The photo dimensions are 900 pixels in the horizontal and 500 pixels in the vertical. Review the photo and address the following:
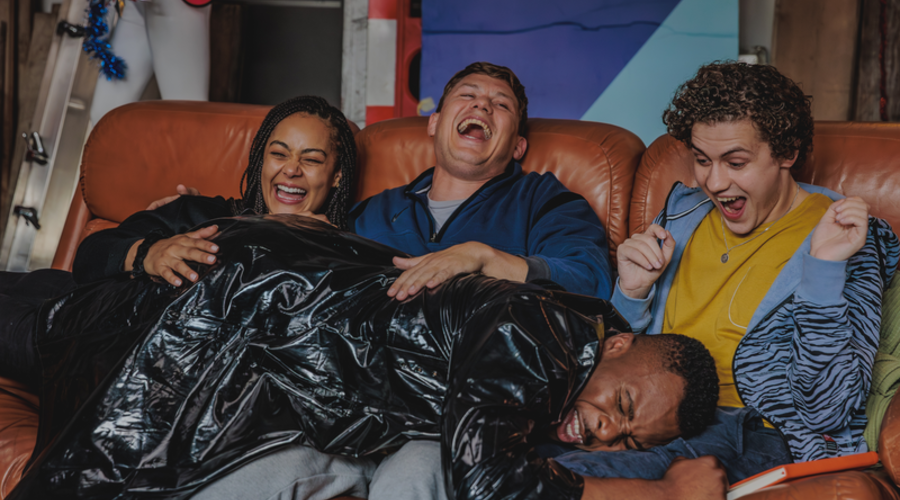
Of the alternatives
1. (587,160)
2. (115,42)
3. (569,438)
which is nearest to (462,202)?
(587,160)

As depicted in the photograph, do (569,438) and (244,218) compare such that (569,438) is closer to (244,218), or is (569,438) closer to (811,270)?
(811,270)

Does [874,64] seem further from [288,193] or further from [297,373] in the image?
[297,373]

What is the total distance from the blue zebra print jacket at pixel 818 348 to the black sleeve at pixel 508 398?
48 centimetres

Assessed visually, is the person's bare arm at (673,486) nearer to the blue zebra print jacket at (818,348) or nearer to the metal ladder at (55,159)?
the blue zebra print jacket at (818,348)

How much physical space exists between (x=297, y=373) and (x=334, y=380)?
0.07 meters

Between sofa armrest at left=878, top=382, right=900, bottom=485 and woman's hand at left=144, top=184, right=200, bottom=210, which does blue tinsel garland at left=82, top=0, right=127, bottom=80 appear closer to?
woman's hand at left=144, top=184, right=200, bottom=210

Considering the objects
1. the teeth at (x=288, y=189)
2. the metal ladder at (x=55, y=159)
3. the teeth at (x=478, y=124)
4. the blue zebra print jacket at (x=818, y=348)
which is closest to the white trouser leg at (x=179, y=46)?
the metal ladder at (x=55, y=159)

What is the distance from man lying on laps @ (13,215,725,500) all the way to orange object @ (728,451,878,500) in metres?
0.05

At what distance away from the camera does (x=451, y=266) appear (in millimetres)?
1377

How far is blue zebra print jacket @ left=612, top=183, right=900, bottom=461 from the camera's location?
1241mm

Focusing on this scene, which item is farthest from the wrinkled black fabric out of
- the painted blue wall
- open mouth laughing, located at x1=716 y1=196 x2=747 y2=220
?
the painted blue wall

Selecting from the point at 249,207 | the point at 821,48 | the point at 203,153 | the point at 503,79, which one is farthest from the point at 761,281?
the point at 821,48

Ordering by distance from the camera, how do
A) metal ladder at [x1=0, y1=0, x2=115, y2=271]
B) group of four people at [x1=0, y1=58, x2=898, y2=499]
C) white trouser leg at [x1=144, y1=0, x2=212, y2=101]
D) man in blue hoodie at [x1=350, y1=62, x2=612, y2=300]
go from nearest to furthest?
group of four people at [x1=0, y1=58, x2=898, y2=499]
man in blue hoodie at [x1=350, y1=62, x2=612, y2=300]
white trouser leg at [x1=144, y1=0, x2=212, y2=101]
metal ladder at [x1=0, y1=0, x2=115, y2=271]

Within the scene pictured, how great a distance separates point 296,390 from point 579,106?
2.17 metres
